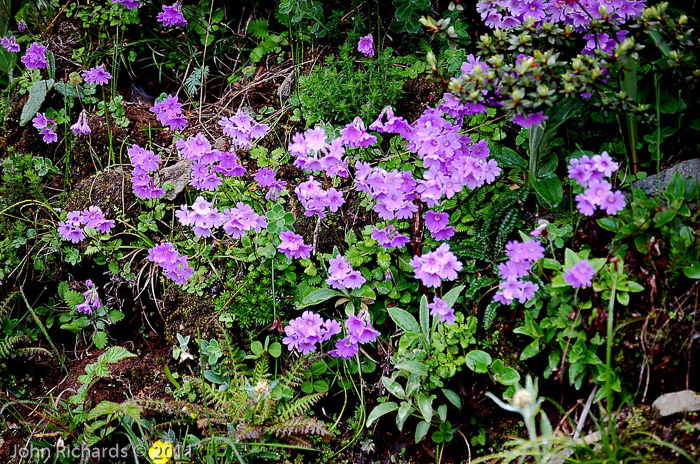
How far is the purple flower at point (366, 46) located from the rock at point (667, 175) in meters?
1.43

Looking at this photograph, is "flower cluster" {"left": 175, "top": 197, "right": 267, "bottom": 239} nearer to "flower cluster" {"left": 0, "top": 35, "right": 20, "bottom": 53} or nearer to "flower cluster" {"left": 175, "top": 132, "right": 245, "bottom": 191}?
"flower cluster" {"left": 175, "top": 132, "right": 245, "bottom": 191}

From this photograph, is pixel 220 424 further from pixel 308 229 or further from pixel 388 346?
pixel 308 229

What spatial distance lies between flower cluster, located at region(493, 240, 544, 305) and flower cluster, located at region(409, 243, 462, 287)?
0.57 feet

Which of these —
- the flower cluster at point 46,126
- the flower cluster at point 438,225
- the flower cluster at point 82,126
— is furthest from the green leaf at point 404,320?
the flower cluster at point 46,126

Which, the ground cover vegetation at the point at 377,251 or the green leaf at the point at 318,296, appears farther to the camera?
the green leaf at the point at 318,296

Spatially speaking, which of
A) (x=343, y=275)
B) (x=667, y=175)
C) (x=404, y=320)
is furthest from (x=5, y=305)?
(x=667, y=175)

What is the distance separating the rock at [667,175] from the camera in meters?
2.19

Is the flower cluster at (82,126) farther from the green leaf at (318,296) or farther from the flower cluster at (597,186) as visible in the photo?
the flower cluster at (597,186)

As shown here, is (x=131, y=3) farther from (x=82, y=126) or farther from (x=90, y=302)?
(x=90, y=302)

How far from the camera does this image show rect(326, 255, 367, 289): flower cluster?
2.29 m

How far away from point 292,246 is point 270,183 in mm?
370

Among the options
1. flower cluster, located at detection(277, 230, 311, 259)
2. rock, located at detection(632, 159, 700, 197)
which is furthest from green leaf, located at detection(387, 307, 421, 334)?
rock, located at detection(632, 159, 700, 197)

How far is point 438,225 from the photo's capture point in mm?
2307

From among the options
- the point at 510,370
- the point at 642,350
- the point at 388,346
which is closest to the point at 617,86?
the point at 642,350
